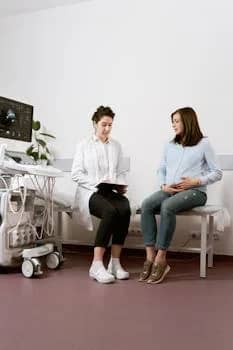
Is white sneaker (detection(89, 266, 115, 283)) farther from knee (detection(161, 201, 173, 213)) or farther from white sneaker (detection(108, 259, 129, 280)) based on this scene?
knee (detection(161, 201, 173, 213))

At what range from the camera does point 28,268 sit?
91.8 inches

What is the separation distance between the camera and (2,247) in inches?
92.8

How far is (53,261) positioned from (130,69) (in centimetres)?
177

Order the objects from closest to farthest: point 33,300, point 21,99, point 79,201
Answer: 1. point 33,300
2. point 79,201
3. point 21,99

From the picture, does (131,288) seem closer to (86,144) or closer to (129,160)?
(86,144)

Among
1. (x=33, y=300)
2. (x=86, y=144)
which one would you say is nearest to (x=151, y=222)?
(x=86, y=144)

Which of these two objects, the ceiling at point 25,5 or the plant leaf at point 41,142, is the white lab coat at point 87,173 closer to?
the plant leaf at point 41,142

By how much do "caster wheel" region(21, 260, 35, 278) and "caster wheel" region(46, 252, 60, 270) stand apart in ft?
0.84

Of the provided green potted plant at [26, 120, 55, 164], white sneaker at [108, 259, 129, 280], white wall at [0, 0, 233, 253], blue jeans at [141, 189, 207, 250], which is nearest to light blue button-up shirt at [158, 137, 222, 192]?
blue jeans at [141, 189, 207, 250]

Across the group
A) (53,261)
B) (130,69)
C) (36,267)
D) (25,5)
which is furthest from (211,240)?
(25,5)

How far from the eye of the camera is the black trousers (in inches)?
94.7

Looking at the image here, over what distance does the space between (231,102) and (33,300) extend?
210 centimetres

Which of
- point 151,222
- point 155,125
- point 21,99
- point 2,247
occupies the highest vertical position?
point 21,99

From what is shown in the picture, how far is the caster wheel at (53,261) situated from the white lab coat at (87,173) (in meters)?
0.27
